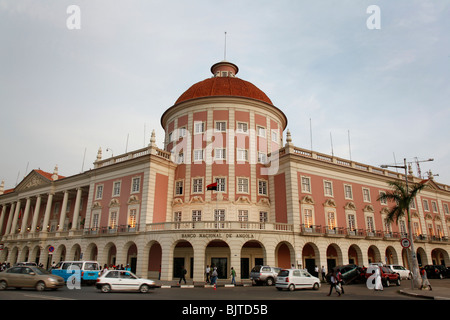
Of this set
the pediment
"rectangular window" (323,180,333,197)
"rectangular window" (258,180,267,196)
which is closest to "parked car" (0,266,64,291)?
"rectangular window" (258,180,267,196)

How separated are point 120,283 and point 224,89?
92.9ft

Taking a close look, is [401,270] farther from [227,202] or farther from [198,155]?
[198,155]

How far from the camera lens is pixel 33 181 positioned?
5503 cm

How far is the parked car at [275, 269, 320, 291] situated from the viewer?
23000 mm

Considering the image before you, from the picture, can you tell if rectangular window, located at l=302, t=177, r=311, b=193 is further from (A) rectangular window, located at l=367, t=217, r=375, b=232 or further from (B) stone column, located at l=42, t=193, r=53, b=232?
(B) stone column, located at l=42, t=193, r=53, b=232

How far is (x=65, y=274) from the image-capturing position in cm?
2570

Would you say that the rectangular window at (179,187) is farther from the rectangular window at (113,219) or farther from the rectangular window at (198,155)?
the rectangular window at (113,219)

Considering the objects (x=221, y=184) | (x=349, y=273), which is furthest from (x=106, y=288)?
(x=349, y=273)

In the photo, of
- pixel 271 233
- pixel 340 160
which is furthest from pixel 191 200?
pixel 340 160

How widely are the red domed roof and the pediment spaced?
2637 cm

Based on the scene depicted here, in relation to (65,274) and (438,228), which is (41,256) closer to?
(65,274)

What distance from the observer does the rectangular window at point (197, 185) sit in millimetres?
37847

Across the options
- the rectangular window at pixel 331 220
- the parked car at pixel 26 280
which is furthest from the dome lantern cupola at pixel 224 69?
the parked car at pixel 26 280

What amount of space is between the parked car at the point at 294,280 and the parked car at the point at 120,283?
8.87 m
